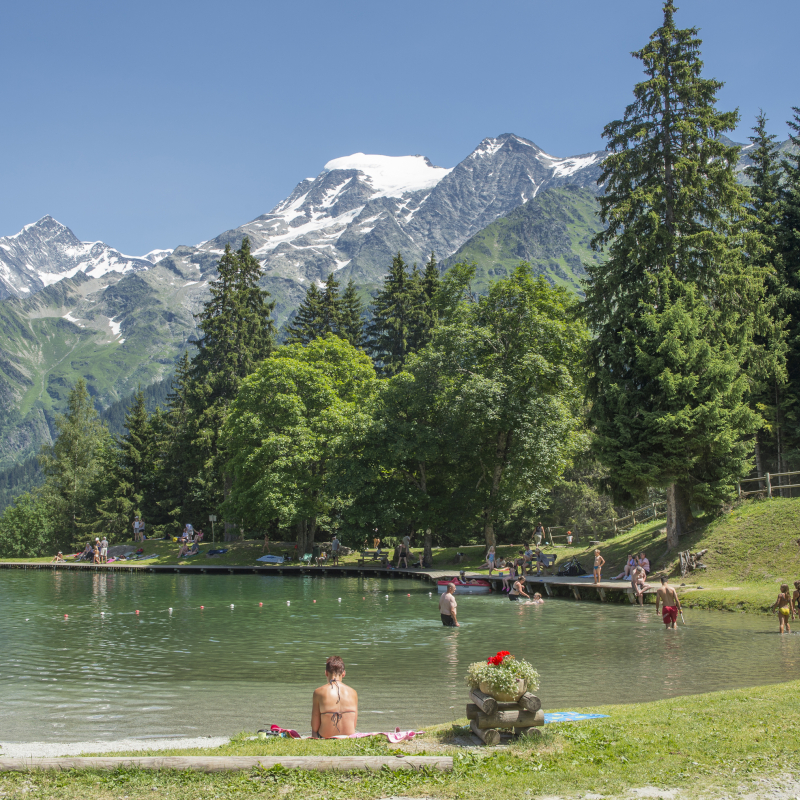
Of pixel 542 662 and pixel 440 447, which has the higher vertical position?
pixel 440 447

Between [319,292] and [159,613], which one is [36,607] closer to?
[159,613]

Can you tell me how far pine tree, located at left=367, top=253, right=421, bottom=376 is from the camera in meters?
66.4

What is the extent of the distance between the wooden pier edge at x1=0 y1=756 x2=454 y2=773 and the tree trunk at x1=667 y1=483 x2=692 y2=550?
2596 cm

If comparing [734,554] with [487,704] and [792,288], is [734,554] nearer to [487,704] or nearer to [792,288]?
[792,288]

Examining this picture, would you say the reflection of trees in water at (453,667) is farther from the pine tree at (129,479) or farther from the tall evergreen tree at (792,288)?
the pine tree at (129,479)

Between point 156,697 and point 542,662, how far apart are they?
891cm

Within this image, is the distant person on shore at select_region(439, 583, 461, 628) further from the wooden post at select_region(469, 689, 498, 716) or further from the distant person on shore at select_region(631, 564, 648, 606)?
the wooden post at select_region(469, 689, 498, 716)

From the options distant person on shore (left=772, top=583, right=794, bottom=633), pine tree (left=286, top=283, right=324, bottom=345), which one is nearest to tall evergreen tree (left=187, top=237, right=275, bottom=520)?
pine tree (left=286, top=283, right=324, bottom=345)

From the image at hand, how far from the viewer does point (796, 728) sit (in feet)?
29.4

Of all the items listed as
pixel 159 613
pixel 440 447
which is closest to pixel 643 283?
pixel 440 447

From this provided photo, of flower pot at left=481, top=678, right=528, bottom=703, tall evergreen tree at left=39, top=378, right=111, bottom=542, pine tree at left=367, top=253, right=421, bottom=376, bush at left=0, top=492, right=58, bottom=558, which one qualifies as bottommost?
bush at left=0, top=492, right=58, bottom=558

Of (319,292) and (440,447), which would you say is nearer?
(440,447)

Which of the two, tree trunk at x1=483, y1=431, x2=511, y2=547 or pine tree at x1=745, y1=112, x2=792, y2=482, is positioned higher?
pine tree at x1=745, y1=112, x2=792, y2=482

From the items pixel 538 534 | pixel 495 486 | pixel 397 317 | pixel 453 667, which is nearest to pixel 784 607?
pixel 453 667
